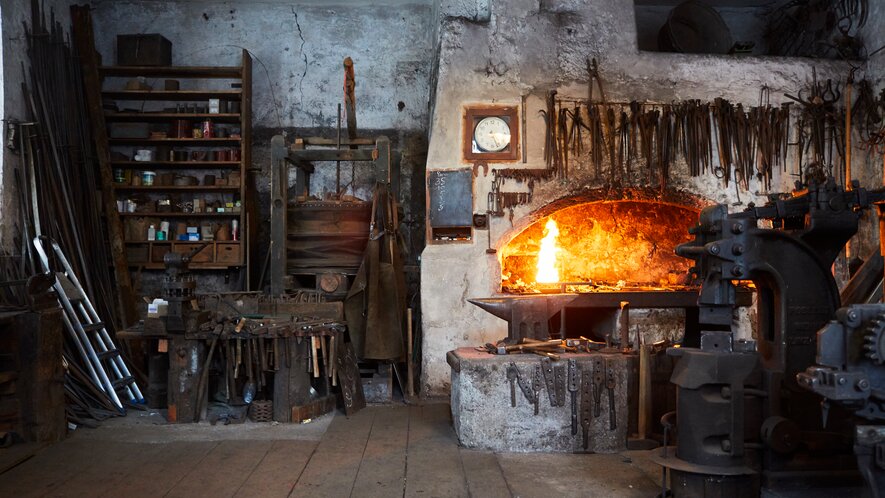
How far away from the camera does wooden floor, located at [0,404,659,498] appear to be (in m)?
4.10

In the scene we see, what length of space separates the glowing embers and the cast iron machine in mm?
3880

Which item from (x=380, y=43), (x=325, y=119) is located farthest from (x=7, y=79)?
(x=380, y=43)

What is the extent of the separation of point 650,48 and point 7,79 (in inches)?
278

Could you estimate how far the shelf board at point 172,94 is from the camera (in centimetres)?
764

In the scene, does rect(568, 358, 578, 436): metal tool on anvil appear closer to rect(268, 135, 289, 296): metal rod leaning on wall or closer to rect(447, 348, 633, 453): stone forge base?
rect(447, 348, 633, 453): stone forge base

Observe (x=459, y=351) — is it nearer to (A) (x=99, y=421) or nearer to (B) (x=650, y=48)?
(A) (x=99, y=421)

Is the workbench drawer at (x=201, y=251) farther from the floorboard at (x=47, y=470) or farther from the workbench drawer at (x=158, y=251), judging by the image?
the floorboard at (x=47, y=470)

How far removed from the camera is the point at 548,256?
7.70 metres

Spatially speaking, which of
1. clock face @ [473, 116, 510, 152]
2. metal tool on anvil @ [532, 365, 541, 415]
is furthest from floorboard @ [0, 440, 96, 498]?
clock face @ [473, 116, 510, 152]

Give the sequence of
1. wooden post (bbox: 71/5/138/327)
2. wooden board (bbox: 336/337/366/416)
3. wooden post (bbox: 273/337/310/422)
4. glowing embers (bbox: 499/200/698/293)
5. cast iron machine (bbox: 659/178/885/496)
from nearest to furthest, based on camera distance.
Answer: cast iron machine (bbox: 659/178/885/496)
wooden post (bbox: 273/337/310/422)
wooden board (bbox: 336/337/366/416)
wooden post (bbox: 71/5/138/327)
glowing embers (bbox: 499/200/698/293)

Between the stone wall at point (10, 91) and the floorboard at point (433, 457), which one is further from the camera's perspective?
the stone wall at point (10, 91)

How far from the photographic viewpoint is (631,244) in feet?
26.3

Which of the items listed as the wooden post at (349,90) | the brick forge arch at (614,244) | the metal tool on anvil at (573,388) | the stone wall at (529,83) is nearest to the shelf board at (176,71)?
the wooden post at (349,90)

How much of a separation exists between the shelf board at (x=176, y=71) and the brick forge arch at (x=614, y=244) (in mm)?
3702
